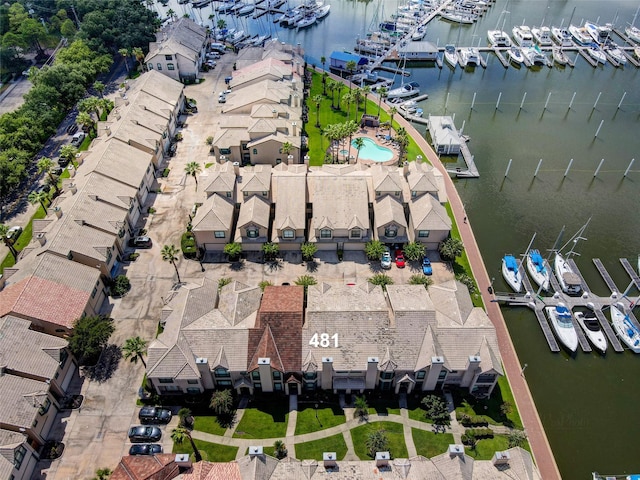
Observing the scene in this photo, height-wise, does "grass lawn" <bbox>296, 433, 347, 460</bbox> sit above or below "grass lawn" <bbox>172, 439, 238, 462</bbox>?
above

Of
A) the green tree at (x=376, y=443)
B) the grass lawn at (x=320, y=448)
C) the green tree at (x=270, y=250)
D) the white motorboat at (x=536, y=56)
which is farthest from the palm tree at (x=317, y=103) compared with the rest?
the white motorboat at (x=536, y=56)

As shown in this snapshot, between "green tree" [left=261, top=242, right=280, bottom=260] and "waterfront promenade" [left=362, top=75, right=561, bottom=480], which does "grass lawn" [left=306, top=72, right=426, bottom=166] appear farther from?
"green tree" [left=261, top=242, right=280, bottom=260]

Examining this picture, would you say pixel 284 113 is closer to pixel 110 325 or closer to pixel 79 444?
pixel 110 325

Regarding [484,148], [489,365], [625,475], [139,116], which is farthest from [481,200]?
[139,116]

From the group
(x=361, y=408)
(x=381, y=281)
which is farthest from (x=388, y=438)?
(x=381, y=281)

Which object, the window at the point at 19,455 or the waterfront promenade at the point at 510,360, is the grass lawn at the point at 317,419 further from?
the window at the point at 19,455

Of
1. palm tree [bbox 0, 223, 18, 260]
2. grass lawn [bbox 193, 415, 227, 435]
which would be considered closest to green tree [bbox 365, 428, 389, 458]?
grass lawn [bbox 193, 415, 227, 435]

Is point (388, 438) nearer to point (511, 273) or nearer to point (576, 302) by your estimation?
point (511, 273)
